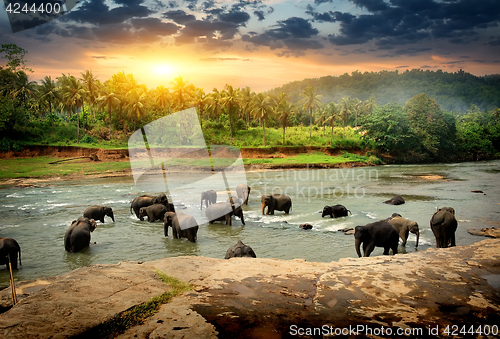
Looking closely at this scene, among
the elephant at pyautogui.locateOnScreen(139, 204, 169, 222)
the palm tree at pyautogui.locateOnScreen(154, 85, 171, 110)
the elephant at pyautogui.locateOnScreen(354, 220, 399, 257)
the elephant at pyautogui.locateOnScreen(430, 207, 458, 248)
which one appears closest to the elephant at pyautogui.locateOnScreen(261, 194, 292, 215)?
the elephant at pyautogui.locateOnScreen(139, 204, 169, 222)

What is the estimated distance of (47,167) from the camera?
39688 mm

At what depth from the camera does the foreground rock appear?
438 centimetres

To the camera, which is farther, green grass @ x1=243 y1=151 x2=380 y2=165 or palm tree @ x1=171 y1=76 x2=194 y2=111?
palm tree @ x1=171 y1=76 x2=194 y2=111

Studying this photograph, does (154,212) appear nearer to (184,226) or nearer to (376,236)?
(184,226)

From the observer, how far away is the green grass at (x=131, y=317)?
430 cm

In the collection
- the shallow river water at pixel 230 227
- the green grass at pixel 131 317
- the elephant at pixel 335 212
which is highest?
the green grass at pixel 131 317

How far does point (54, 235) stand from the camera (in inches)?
547

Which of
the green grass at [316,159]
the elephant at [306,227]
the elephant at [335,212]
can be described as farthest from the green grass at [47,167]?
the elephant at [306,227]

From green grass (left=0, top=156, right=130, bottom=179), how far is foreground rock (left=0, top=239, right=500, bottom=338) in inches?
1363

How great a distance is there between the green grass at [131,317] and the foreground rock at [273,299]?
0.38ft

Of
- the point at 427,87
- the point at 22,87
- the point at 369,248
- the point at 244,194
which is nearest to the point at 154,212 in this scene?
the point at 244,194

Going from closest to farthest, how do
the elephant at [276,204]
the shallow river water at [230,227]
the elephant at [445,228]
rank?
the elephant at [445,228] < the shallow river water at [230,227] < the elephant at [276,204]

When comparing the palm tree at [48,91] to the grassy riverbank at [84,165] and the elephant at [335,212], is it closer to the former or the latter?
the grassy riverbank at [84,165]

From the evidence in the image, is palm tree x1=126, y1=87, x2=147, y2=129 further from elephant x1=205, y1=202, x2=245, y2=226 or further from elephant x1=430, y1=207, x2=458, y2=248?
elephant x1=430, y1=207, x2=458, y2=248
